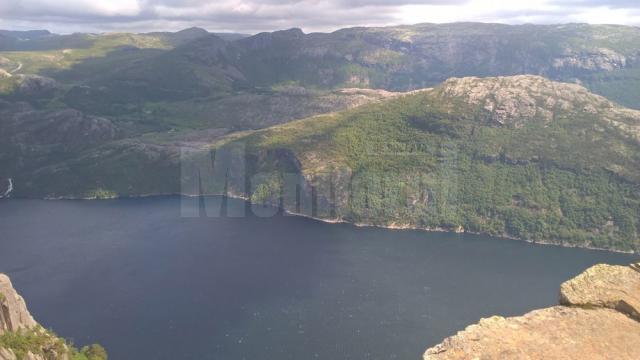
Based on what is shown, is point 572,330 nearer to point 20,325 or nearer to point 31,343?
point 31,343

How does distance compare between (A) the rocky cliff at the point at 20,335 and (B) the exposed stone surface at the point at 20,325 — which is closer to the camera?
(A) the rocky cliff at the point at 20,335

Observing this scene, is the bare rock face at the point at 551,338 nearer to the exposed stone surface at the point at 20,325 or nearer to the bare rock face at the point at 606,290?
the bare rock face at the point at 606,290

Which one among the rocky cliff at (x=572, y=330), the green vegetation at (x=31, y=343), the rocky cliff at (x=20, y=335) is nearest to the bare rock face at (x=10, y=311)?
the rocky cliff at (x=20, y=335)

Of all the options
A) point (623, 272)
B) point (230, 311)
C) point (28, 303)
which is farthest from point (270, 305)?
point (623, 272)

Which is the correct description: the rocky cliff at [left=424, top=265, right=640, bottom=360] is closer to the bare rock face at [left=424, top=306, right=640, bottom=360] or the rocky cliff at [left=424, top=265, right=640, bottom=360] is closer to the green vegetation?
the bare rock face at [left=424, top=306, right=640, bottom=360]

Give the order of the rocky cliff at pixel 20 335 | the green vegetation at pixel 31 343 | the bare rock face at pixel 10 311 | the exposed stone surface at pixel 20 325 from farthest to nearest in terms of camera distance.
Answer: the bare rock face at pixel 10 311 < the exposed stone surface at pixel 20 325 < the rocky cliff at pixel 20 335 < the green vegetation at pixel 31 343

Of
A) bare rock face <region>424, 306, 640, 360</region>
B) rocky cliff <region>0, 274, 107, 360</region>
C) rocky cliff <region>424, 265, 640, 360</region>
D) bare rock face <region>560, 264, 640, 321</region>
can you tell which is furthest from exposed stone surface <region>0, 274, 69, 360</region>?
bare rock face <region>560, 264, 640, 321</region>

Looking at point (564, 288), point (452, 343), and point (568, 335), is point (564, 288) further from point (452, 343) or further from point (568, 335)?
point (452, 343)
